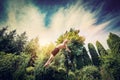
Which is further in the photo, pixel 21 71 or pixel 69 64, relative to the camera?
pixel 69 64

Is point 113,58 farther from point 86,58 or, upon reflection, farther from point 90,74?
point 86,58

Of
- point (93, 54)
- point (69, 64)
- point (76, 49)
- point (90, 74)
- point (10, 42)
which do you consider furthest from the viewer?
point (10, 42)

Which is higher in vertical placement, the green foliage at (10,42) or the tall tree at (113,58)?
the green foliage at (10,42)

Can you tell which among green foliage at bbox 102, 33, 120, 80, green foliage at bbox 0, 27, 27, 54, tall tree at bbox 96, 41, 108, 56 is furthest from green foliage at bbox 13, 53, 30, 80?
tall tree at bbox 96, 41, 108, 56

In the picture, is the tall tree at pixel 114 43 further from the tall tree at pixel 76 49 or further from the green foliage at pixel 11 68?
the green foliage at pixel 11 68

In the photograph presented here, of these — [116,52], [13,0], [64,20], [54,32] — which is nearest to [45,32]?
[54,32]

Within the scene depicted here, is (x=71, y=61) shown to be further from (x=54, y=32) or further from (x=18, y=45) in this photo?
(x=18, y=45)

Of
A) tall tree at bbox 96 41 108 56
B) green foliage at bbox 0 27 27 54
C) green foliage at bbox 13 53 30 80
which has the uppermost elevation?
green foliage at bbox 0 27 27 54

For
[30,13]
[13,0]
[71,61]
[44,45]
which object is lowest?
[71,61]

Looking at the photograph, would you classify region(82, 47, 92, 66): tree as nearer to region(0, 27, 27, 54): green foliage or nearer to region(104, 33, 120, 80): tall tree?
region(104, 33, 120, 80): tall tree

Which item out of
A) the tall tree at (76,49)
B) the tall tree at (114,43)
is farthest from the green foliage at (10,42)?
the tall tree at (114,43)

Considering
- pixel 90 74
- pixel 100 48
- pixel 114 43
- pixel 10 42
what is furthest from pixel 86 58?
pixel 10 42

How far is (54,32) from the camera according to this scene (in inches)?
472

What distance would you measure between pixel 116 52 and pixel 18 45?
8.52 metres
